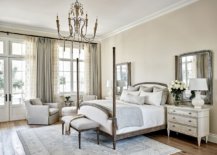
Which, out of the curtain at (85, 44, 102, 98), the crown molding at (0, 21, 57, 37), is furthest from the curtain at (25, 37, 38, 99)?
the curtain at (85, 44, 102, 98)

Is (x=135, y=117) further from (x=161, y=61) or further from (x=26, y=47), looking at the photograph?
(x=26, y=47)

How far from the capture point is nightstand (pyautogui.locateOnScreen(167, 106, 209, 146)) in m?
3.45

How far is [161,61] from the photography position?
4785mm

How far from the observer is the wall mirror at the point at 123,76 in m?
5.91

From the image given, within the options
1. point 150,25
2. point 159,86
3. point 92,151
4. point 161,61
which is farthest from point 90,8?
point 92,151

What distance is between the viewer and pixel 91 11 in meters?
4.67

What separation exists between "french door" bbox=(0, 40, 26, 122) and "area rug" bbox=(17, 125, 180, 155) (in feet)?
5.62

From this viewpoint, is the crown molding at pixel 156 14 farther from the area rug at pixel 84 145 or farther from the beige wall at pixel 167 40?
the area rug at pixel 84 145

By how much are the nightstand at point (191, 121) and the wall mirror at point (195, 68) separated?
0.42 m

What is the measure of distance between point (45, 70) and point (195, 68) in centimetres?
483

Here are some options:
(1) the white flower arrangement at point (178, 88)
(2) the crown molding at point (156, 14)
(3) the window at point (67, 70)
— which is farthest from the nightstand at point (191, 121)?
(3) the window at point (67, 70)

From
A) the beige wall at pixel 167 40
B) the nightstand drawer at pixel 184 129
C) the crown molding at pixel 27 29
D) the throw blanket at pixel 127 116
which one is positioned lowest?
the nightstand drawer at pixel 184 129

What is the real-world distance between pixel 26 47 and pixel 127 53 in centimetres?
353

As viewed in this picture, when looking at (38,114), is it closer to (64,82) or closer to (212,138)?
(64,82)
